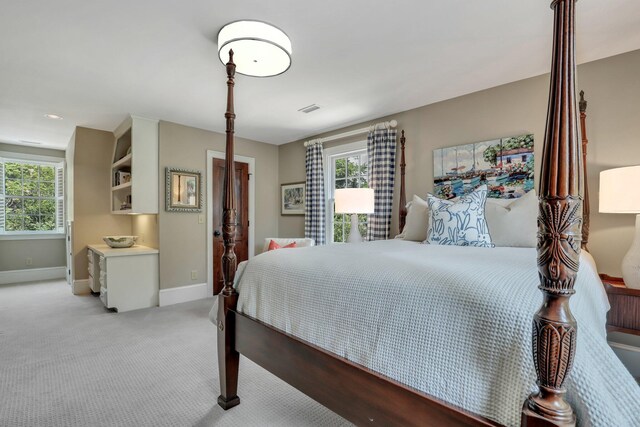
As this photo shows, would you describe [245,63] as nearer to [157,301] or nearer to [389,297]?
[389,297]

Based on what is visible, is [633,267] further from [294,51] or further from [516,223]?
[294,51]

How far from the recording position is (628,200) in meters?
1.93

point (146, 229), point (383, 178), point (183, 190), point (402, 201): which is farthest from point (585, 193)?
point (146, 229)

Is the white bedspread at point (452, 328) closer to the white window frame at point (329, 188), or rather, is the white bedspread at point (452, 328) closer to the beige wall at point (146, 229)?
the white window frame at point (329, 188)

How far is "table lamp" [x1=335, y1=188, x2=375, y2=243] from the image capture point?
133 inches

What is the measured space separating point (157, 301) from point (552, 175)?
4400mm

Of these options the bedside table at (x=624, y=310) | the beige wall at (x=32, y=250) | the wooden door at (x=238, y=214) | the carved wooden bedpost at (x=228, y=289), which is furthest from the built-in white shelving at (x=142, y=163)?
the bedside table at (x=624, y=310)

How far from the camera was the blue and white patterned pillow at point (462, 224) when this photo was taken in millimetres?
2186

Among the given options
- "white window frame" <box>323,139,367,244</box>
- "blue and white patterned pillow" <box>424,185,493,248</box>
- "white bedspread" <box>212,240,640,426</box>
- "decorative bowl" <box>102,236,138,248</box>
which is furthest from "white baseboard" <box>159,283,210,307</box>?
"blue and white patterned pillow" <box>424,185,493,248</box>

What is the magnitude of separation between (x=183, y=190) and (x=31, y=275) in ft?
12.5

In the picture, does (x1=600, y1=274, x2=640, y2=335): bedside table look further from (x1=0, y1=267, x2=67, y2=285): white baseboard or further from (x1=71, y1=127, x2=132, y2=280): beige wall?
(x1=0, y1=267, x2=67, y2=285): white baseboard

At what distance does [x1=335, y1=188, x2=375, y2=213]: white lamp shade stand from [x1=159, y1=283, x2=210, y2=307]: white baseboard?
241cm

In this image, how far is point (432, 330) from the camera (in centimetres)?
97

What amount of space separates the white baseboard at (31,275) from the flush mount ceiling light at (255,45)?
5.91 metres
